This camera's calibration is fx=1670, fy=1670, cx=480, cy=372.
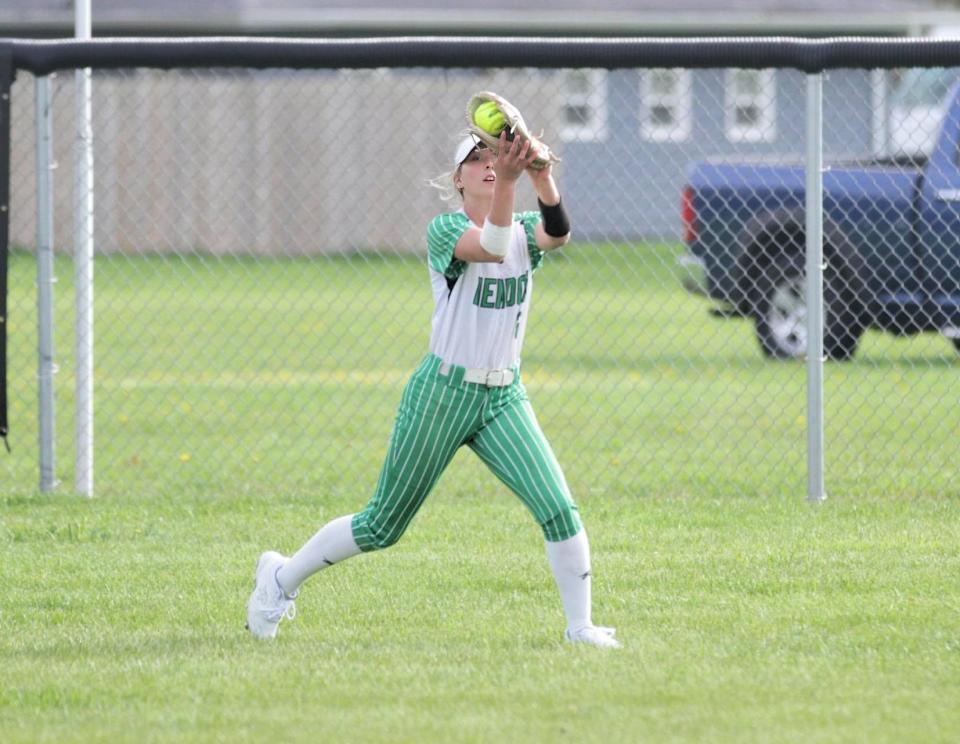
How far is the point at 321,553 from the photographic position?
5.46 meters

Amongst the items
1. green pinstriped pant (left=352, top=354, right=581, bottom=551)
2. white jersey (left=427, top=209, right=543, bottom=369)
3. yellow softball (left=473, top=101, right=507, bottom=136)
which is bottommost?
green pinstriped pant (left=352, top=354, right=581, bottom=551)

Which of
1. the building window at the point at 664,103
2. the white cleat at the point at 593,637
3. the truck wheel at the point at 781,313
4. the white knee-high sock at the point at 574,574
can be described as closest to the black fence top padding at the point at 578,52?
the white knee-high sock at the point at 574,574

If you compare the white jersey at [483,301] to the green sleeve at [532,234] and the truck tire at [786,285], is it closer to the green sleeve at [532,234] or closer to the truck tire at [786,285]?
the green sleeve at [532,234]

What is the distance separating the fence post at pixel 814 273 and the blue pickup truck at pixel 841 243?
162 inches

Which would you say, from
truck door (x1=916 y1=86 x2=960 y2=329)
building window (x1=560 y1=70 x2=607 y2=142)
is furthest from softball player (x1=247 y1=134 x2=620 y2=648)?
building window (x1=560 y1=70 x2=607 y2=142)

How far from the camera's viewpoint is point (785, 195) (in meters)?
13.3

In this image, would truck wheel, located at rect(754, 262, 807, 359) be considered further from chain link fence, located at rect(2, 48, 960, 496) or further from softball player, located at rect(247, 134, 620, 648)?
softball player, located at rect(247, 134, 620, 648)

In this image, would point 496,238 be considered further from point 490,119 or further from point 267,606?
point 267,606

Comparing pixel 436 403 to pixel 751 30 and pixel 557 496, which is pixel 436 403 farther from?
pixel 751 30

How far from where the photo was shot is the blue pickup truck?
12258 mm

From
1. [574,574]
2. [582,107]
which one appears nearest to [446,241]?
[574,574]

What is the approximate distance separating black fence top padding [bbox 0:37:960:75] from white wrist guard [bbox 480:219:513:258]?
2.76 metres

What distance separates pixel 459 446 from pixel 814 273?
2.97m

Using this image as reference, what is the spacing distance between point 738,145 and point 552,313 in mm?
11472
